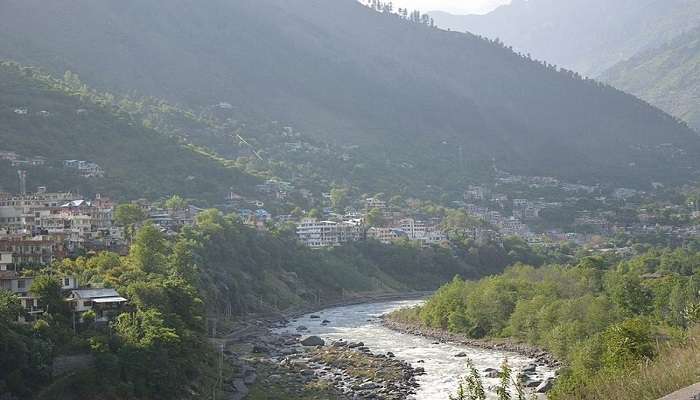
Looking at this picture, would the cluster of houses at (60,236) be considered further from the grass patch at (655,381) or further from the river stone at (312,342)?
the grass patch at (655,381)

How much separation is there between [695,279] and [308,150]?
9383cm

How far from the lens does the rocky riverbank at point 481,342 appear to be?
Result: 44719 mm

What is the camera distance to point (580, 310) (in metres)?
46.1

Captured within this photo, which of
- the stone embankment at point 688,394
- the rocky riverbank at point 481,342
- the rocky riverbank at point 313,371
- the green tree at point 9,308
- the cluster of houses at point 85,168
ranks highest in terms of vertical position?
the cluster of houses at point 85,168

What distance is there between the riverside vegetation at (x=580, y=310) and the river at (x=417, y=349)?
2.67 metres

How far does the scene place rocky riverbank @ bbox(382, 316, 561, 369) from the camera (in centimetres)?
4472

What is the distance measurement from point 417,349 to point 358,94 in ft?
423

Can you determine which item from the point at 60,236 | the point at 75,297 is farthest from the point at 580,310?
the point at 60,236

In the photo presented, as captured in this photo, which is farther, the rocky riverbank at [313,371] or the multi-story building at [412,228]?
the multi-story building at [412,228]

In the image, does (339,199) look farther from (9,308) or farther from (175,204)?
(9,308)

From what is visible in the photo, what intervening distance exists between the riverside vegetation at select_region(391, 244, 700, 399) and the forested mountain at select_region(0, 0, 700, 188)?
7363 cm

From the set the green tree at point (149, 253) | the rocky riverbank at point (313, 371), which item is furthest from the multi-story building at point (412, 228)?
the green tree at point (149, 253)

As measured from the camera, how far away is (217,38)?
183m

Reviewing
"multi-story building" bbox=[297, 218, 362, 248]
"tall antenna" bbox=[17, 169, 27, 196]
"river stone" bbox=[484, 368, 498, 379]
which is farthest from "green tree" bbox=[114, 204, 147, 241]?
"river stone" bbox=[484, 368, 498, 379]
